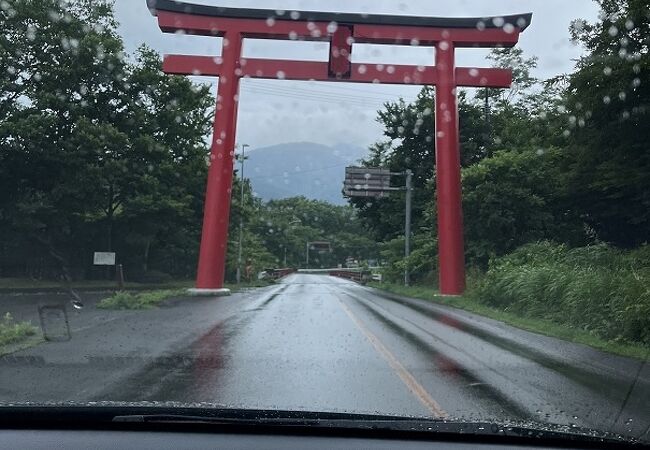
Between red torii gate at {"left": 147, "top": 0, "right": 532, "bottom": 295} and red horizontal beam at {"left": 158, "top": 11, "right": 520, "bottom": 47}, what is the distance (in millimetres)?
36

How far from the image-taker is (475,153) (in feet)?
130

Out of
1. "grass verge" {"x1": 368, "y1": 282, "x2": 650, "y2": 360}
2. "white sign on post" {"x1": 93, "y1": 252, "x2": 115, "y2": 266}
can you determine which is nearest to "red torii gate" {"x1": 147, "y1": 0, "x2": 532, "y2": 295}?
"grass verge" {"x1": 368, "y1": 282, "x2": 650, "y2": 360}

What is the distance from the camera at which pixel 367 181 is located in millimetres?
37844

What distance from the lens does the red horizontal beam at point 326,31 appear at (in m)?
25.0

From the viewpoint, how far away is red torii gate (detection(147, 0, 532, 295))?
81.8 feet

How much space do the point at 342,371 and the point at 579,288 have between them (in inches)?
361

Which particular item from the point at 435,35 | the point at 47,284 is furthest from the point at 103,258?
the point at 435,35

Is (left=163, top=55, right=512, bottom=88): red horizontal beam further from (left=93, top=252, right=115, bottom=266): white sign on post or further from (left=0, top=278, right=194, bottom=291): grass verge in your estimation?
(left=0, top=278, right=194, bottom=291): grass verge

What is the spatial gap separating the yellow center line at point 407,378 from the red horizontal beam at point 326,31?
1484 cm

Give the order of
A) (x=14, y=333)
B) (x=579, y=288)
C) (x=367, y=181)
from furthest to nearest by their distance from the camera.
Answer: (x=367, y=181) → (x=579, y=288) → (x=14, y=333)

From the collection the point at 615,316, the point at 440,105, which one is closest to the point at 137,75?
the point at 440,105

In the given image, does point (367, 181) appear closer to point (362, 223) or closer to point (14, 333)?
point (362, 223)

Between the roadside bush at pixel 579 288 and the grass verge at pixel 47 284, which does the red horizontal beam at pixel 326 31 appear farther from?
the grass verge at pixel 47 284

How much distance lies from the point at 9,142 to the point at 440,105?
20730 mm
